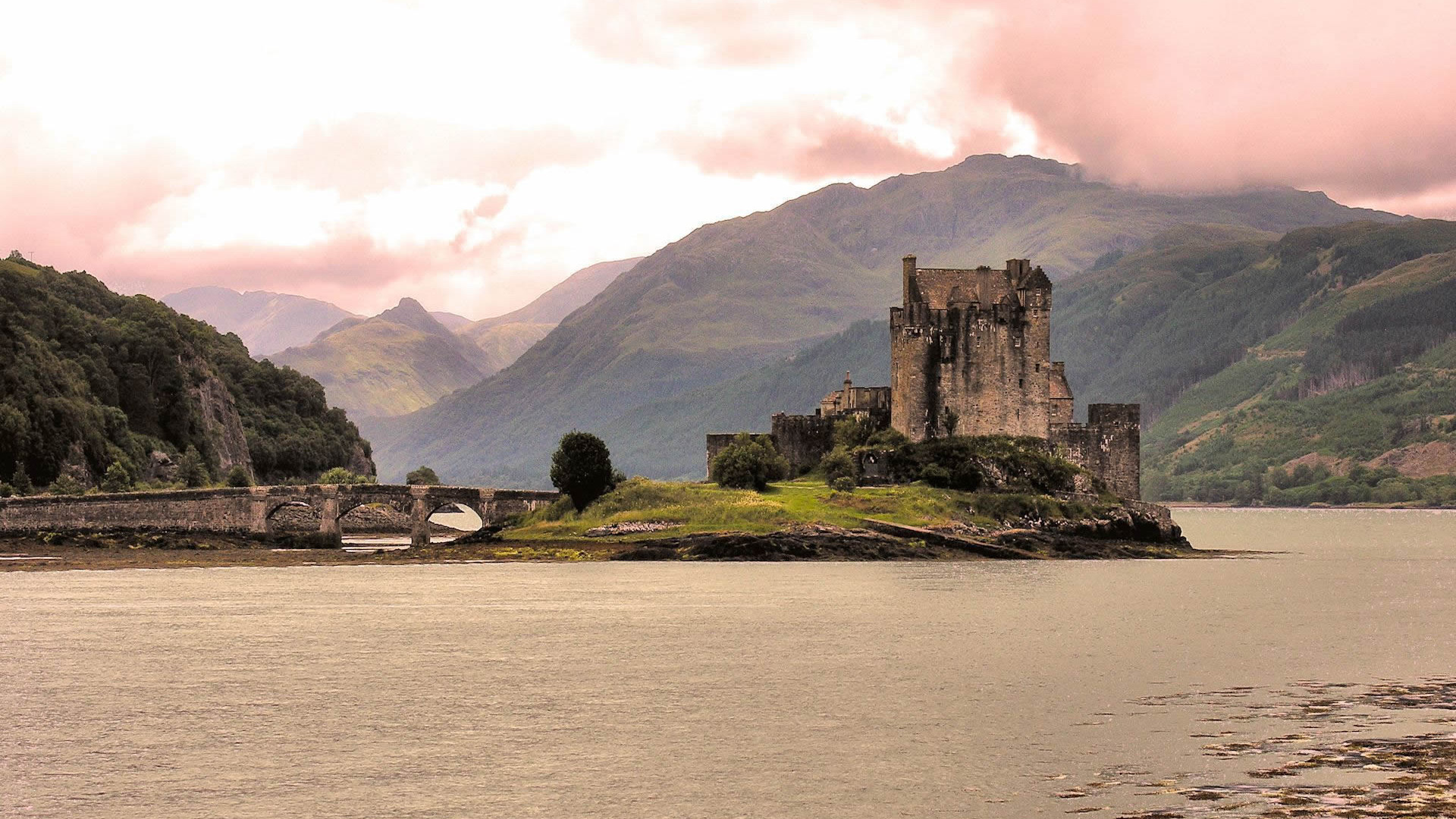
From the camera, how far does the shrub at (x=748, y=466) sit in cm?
10362

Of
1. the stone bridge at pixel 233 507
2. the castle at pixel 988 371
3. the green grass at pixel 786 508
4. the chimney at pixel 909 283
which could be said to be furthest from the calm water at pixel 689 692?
the stone bridge at pixel 233 507

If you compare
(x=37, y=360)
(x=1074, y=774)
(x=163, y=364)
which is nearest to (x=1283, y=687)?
(x=1074, y=774)

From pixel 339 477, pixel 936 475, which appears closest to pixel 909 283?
pixel 936 475

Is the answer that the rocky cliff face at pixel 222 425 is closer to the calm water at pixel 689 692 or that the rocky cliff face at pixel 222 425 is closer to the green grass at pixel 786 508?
the green grass at pixel 786 508

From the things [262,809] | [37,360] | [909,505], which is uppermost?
[37,360]

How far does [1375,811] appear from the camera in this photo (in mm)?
28656

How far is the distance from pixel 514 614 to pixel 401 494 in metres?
56.9

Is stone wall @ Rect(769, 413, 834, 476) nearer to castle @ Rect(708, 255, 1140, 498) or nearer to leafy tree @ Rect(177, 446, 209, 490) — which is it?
castle @ Rect(708, 255, 1140, 498)

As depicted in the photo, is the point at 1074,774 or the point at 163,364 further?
the point at 163,364

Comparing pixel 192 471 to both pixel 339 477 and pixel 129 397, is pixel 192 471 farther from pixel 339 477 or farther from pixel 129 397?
pixel 339 477

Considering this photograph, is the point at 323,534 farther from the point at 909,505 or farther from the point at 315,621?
the point at 315,621

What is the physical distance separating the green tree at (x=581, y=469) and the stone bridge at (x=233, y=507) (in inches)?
270

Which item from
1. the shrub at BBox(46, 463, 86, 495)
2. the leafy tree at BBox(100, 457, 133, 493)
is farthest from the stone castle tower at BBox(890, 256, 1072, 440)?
the leafy tree at BBox(100, 457, 133, 493)

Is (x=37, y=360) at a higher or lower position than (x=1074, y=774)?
higher
